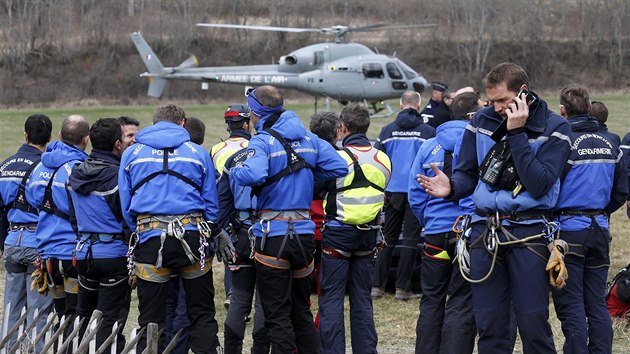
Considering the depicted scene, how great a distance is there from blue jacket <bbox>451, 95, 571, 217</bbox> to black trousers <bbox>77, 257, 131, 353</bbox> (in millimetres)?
2496

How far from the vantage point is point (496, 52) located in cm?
4575

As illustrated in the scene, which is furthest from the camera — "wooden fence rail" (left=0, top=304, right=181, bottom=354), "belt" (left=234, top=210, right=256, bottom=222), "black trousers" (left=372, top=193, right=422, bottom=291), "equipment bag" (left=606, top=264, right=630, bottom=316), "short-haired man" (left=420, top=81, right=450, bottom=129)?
"short-haired man" (left=420, top=81, right=450, bottom=129)

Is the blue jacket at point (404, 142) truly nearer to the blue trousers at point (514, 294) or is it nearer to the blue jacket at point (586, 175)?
the blue jacket at point (586, 175)

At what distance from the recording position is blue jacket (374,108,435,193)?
9461 mm

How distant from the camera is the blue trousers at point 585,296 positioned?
5.99 m

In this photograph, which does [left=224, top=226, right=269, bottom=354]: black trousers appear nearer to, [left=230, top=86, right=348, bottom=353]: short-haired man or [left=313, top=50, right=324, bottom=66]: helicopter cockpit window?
[left=230, top=86, right=348, bottom=353]: short-haired man

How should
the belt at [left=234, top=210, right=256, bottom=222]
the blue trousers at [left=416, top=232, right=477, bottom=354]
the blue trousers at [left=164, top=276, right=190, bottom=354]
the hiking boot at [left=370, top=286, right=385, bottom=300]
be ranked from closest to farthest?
the blue trousers at [left=416, top=232, right=477, bottom=354] < the belt at [left=234, top=210, right=256, bottom=222] < the blue trousers at [left=164, top=276, right=190, bottom=354] < the hiking boot at [left=370, top=286, right=385, bottom=300]

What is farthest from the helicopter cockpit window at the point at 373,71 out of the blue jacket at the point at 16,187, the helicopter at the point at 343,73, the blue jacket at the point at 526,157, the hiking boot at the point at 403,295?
the blue jacket at the point at 526,157

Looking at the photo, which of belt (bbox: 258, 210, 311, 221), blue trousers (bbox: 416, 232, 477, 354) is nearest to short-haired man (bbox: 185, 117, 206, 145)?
belt (bbox: 258, 210, 311, 221)

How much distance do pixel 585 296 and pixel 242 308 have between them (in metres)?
2.42

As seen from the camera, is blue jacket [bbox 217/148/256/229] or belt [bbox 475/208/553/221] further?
blue jacket [bbox 217/148/256/229]

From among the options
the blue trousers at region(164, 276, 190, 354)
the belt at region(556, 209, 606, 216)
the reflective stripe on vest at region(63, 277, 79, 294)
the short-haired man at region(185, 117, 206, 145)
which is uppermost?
the short-haired man at region(185, 117, 206, 145)

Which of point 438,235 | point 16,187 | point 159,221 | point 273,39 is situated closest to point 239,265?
point 159,221

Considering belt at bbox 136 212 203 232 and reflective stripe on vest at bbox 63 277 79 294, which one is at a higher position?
belt at bbox 136 212 203 232
